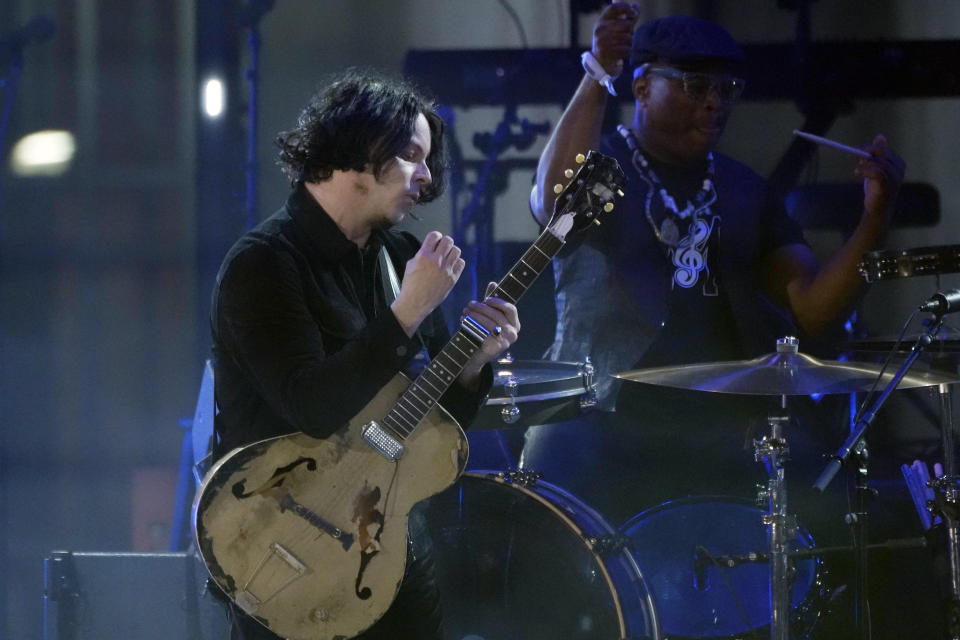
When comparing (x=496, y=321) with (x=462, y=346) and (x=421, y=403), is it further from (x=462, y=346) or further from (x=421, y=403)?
(x=421, y=403)

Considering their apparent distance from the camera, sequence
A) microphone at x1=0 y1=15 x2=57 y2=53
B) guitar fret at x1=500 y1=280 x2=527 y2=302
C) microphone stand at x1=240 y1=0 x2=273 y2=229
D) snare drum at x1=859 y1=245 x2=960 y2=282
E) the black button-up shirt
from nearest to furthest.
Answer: the black button-up shirt < guitar fret at x1=500 y1=280 x2=527 y2=302 < snare drum at x1=859 y1=245 x2=960 y2=282 < microphone stand at x1=240 y1=0 x2=273 y2=229 < microphone at x1=0 y1=15 x2=57 y2=53

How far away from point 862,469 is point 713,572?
1.95ft

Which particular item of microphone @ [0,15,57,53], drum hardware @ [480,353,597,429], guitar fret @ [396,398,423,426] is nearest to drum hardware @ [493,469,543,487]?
drum hardware @ [480,353,597,429]

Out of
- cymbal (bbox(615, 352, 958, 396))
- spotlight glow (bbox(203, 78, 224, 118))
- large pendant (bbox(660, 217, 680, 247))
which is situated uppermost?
spotlight glow (bbox(203, 78, 224, 118))

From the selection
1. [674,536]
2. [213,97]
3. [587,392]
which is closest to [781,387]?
[587,392]

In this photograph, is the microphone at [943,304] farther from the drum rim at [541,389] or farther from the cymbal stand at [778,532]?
the drum rim at [541,389]

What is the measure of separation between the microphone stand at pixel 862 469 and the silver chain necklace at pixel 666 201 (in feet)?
3.39

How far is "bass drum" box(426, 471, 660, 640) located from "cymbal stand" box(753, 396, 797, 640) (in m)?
0.32

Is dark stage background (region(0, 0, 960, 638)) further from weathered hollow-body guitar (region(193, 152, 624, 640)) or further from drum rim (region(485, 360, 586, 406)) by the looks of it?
weathered hollow-body guitar (region(193, 152, 624, 640))

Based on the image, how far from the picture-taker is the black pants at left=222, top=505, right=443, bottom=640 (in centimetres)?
212

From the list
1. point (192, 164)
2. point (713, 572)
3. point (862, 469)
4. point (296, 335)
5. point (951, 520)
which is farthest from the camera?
point (192, 164)

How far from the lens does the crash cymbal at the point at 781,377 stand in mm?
2611

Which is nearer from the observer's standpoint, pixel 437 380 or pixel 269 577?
pixel 269 577

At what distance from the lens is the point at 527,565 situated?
2.87 metres
